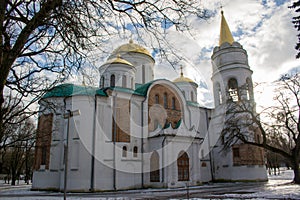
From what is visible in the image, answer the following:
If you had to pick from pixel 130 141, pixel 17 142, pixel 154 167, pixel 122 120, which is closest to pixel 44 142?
pixel 17 142

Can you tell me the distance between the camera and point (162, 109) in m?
26.1

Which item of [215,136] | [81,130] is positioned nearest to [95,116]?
[81,130]

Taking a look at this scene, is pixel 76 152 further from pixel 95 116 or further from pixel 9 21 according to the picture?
pixel 9 21

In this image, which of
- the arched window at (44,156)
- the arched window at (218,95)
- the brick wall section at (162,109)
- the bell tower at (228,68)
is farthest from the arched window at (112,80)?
the arched window at (218,95)

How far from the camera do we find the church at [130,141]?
70.0 feet

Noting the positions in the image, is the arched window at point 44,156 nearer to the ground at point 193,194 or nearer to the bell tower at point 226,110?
the ground at point 193,194

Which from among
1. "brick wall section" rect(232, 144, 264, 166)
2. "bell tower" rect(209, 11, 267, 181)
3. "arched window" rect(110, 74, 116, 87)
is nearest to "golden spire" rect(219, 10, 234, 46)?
"bell tower" rect(209, 11, 267, 181)

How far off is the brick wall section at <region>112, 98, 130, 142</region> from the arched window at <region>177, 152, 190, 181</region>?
4866 millimetres

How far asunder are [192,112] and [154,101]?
546 cm

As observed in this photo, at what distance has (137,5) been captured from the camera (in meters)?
7.11

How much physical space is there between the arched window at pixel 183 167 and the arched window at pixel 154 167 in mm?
1861

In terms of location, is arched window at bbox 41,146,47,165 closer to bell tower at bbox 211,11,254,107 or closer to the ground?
the ground

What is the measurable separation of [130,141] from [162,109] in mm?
4919

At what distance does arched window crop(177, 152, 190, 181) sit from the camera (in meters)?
23.1
